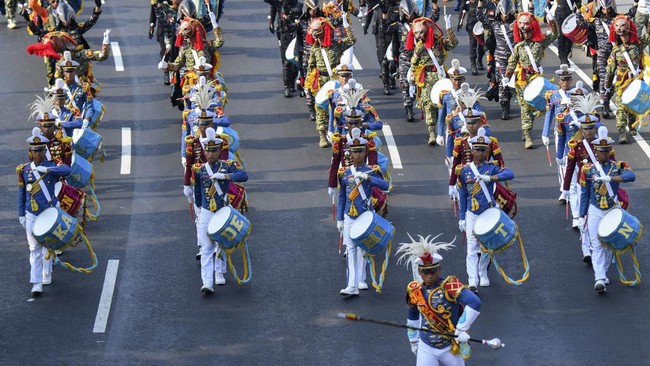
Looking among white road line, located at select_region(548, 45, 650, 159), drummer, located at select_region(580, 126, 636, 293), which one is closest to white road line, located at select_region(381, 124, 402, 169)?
white road line, located at select_region(548, 45, 650, 159)

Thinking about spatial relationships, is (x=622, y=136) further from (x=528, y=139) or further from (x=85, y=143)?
(x=85, y=143)

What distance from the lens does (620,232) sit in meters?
22.1

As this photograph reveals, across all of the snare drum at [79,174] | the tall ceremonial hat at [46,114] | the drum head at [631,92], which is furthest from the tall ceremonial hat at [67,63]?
the drum head at [631,92]

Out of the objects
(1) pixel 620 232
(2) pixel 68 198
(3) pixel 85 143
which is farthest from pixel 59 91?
(1) pixel 620 232

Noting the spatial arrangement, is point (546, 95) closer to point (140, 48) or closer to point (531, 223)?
point (531, 223)

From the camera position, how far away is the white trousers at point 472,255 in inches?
896

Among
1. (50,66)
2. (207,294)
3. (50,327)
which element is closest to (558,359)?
(207,294)

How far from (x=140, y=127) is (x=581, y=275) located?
11287mm

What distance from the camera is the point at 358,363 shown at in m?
20.4

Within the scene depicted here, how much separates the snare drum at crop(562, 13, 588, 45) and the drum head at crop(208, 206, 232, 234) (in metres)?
12.5

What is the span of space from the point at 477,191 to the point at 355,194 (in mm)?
1792

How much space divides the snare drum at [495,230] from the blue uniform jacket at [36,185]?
6240 mm

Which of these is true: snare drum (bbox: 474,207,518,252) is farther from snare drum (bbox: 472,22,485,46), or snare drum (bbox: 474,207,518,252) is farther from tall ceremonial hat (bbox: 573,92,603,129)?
snare drum (bbox: 472,22,485,46)

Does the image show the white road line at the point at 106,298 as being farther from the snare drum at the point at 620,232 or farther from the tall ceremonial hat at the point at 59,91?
the snare drum at the point at 620,232
